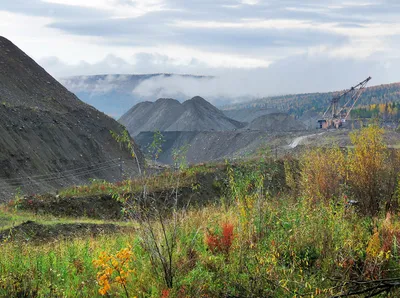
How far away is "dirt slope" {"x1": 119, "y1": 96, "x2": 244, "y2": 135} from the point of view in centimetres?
9349

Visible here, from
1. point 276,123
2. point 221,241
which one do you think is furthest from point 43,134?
point 276,123

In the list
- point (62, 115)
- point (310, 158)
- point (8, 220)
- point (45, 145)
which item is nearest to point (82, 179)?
point (45, 145)

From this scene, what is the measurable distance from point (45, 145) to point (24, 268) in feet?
112

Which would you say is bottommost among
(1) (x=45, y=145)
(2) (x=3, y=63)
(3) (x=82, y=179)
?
(3) (x=82, y=179)

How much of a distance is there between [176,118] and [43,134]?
57933 millimetres

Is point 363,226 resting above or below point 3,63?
below

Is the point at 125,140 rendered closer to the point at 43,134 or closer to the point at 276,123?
the point at 43,134

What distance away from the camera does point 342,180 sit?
1297 centimetres

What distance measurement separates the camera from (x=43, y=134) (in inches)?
1597

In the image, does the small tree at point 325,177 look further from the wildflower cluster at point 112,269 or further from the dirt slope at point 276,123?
the dirt slope at point 276,123

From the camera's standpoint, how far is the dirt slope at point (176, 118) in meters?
93.5

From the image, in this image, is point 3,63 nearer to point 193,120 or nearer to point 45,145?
point 45,145

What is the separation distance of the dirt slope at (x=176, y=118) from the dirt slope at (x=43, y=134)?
40.4 metres

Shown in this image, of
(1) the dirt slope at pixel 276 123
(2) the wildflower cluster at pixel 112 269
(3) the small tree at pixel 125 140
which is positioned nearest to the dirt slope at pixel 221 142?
(1) the dirt slope at pixel 276 123
